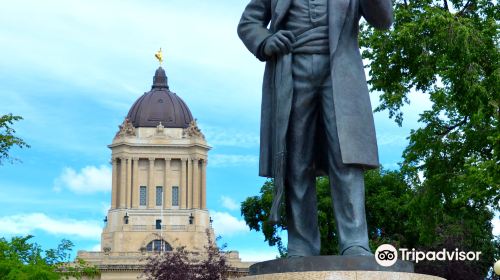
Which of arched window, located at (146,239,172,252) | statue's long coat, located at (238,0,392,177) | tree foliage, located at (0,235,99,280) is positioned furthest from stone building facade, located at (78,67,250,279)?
statue's long coat, located at (238,0,392,177)

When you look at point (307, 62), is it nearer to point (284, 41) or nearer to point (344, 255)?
point (284, 41)

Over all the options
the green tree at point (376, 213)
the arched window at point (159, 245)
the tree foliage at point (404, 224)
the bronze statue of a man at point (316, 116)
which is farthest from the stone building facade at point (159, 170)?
the bronze statue of a man at point (316, 116)

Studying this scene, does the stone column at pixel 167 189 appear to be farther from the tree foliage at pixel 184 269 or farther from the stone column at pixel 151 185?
the tree foliage at pixel 184 269

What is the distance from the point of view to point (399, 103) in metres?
29.0

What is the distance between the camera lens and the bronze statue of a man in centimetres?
834

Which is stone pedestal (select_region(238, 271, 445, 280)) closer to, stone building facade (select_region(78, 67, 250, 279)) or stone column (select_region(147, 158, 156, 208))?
stone building facade (select_region(78, 67, 250, 279))

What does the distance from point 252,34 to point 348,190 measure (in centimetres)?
165

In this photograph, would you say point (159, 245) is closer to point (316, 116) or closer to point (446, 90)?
point (446, 90)

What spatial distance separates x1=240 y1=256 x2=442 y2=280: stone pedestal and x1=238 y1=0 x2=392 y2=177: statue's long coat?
2.86 ft

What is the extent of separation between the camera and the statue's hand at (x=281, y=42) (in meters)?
8.60

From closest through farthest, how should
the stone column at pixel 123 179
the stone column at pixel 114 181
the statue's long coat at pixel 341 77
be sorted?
the statue's long coat at pixel 341 77
the stone column at pixel 123 179
the stone column at pixel 114 181

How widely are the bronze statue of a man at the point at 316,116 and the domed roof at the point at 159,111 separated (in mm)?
123022

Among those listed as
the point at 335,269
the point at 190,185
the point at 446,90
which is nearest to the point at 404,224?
the point at 446,90

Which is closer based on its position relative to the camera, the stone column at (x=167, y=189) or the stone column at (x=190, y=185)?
the stone column at (x=190, y=185)
